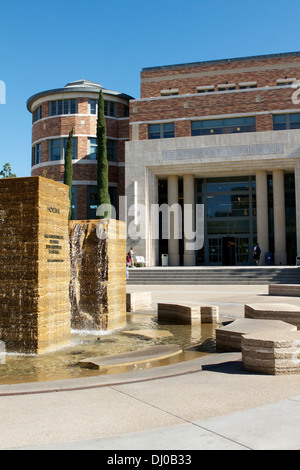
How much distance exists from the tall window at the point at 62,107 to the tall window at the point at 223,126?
11.9m

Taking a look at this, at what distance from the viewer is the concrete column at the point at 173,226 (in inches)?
1455

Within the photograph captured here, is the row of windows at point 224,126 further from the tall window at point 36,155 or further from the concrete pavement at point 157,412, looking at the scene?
the concrete pavement at point 157,412

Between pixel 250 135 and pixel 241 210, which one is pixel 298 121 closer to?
pixel 250 135

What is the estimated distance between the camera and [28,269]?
7.54 meters

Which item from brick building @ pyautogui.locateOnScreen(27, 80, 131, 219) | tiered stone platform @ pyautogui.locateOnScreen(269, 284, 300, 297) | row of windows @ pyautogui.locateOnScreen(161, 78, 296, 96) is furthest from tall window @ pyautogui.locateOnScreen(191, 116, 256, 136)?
tiered stone platform @ pyautogui.locateOnScreen(269, 284, 300, 297)

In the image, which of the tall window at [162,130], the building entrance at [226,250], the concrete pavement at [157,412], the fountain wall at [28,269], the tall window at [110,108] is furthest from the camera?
the tall window at [110,108]

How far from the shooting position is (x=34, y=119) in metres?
44.0

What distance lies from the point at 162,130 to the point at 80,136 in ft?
26.8

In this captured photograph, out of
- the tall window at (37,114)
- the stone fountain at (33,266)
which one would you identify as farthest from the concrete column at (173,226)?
the stone fountain at (33,266)

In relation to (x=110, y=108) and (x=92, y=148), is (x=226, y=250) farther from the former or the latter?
(x=110, y=108)

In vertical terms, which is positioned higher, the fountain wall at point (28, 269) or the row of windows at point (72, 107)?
the row of windows at point (72, 107)

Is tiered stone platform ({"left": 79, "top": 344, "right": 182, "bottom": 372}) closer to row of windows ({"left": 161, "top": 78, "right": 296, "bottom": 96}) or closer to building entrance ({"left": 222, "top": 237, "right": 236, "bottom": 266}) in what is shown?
Result: building entrance ({"left": 222, "top": 237, "right": 236, "bottom": 266})

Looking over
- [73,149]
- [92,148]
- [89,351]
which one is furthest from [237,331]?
[92,148]
